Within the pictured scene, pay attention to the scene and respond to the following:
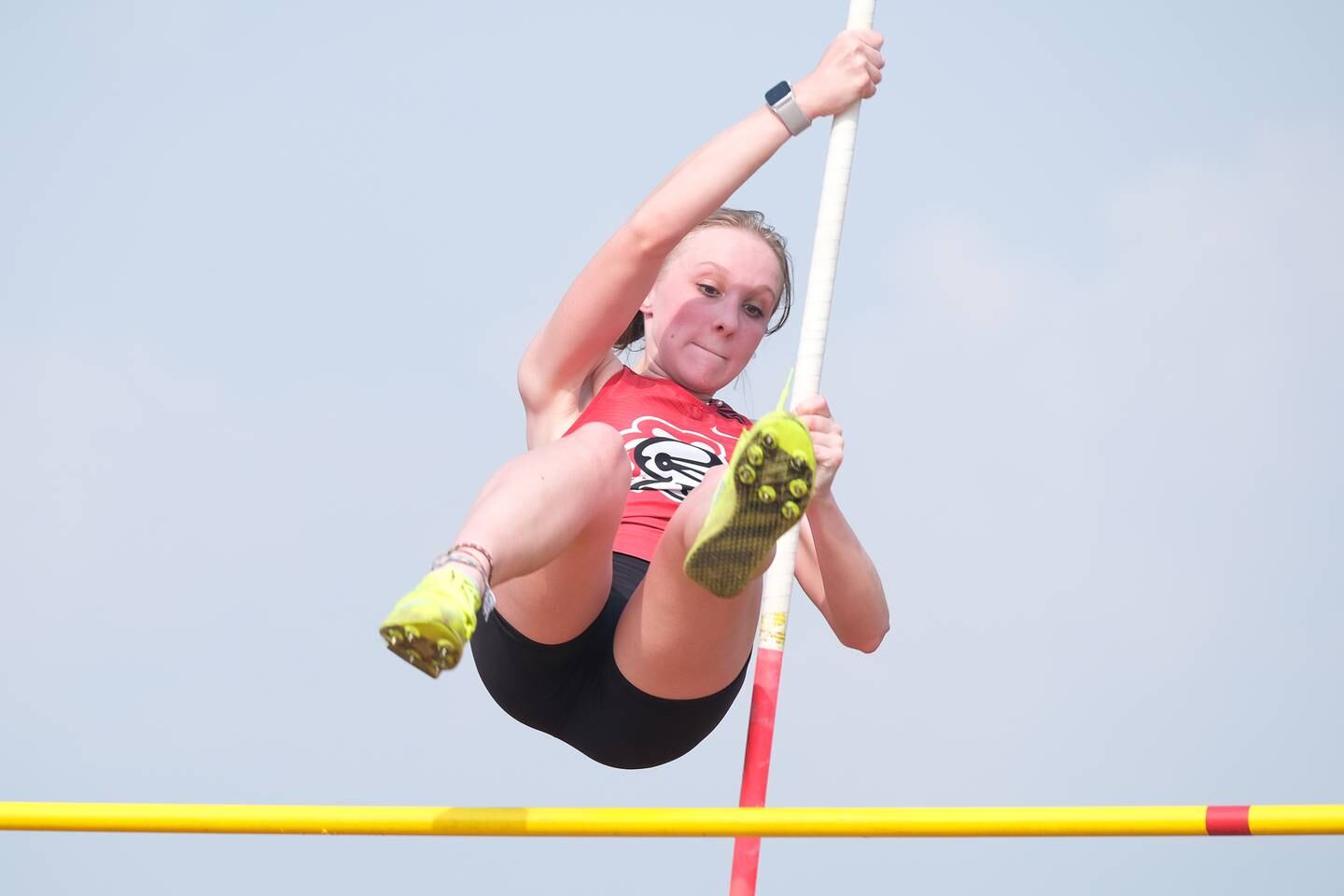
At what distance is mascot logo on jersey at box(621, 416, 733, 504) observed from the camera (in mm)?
3748

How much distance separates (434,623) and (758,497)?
1.81 ft

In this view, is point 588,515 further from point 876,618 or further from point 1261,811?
point 1261,811

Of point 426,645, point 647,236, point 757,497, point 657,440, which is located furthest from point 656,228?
point 426,645

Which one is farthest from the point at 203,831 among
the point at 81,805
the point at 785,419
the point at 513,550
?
the point at 785,419

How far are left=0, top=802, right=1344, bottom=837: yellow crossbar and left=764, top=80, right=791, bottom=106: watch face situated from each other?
1523 mm

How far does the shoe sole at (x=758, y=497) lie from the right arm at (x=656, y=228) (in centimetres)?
91

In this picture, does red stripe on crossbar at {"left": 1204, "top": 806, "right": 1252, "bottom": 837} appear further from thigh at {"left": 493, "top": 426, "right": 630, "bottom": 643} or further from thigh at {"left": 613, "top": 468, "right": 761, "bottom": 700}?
thigh at {"left": 493, "top": 426, "right": 630, "bottom": 643}

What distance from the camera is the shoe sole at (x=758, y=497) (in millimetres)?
2701

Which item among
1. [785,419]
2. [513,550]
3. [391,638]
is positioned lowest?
[391,638]

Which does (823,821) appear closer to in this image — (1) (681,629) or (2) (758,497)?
(1) (681,629)

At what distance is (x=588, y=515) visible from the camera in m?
3.09

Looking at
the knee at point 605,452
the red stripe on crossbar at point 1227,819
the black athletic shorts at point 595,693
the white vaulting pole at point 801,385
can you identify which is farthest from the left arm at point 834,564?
the red stripe on crossbar at point 1227,819

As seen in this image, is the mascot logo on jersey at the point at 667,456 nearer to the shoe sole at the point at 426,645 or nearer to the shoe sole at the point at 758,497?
the shoe sole at the point at 758,497

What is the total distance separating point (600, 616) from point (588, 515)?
0.50m
